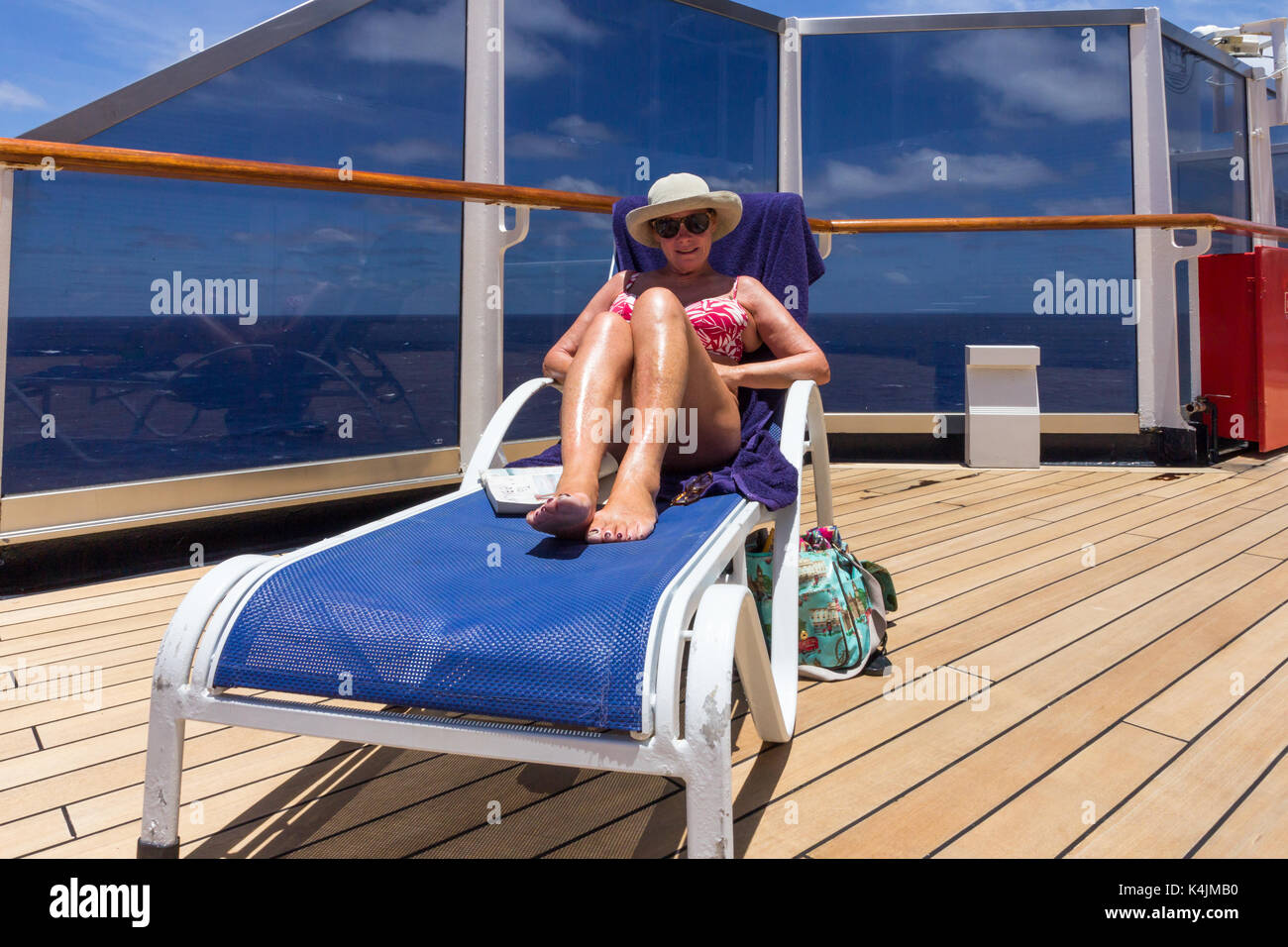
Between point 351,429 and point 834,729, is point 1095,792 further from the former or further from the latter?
point 351,429

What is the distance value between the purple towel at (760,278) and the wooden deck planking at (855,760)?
1.66 feet

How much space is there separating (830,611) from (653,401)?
0.73 m

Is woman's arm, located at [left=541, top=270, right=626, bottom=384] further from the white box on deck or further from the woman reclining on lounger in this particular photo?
the white box on deck

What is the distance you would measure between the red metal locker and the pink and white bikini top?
12.5ft

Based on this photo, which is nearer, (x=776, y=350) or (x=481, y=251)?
(x=776, y=350)

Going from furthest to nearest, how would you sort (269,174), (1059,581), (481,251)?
(481,251), (1059,581), (269,174)

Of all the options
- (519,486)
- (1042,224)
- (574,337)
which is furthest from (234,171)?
(1042,224)

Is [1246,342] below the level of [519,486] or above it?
above

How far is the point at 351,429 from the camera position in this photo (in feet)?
11.8

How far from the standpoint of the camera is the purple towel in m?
2.09

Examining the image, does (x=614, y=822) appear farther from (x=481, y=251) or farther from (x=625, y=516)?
(x=481, y=251)

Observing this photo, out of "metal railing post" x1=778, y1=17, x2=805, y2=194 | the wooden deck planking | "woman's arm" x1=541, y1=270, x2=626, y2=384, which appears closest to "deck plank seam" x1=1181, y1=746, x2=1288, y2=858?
the wooden deck planking

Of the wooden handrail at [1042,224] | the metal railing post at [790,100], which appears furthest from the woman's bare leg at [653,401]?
the metal railing post at [790,100]

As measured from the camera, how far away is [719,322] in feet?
8.29
